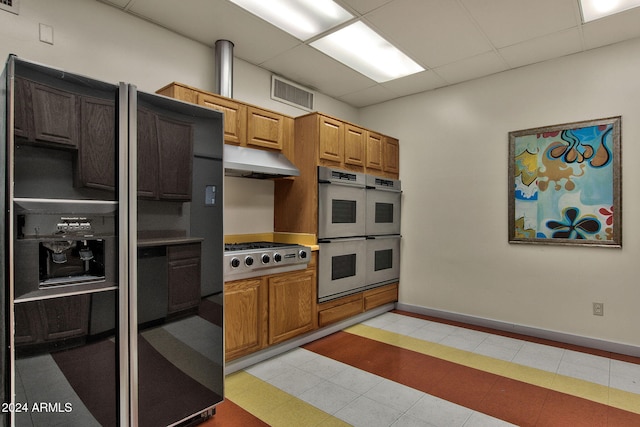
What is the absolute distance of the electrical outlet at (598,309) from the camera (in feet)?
11.1

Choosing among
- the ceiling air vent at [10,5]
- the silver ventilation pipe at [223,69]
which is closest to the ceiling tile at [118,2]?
the ceiling air vent at [10,5]

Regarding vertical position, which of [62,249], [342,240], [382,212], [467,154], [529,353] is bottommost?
[529,353]

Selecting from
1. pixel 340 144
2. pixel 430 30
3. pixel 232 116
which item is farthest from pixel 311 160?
pixel 430 30

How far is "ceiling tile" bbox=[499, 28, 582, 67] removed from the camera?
3.20 metres

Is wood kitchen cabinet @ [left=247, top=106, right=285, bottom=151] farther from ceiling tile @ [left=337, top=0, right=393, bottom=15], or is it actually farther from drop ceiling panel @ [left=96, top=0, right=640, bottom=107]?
ceiling tile @ [left=337, top=0, right=393, bottom=15]

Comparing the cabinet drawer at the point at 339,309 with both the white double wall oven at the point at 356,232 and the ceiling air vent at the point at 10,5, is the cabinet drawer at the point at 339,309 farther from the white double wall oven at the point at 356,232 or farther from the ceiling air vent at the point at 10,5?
the ceiling air vent at the point at 10,5

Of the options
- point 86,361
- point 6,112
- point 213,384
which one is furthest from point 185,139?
point 213,384

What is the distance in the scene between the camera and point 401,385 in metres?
2.66

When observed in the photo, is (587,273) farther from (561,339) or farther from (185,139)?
(185,139)

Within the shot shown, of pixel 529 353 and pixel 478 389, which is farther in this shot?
pixel 529 353

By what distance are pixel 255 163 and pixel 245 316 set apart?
1376 mm

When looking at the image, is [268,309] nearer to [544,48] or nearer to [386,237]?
[386,237]

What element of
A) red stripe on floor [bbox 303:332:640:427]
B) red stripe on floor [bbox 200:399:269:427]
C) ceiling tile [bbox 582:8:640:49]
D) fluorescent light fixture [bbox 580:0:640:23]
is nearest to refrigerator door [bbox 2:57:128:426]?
red stripe on floor [bbox 200:399:269:427]

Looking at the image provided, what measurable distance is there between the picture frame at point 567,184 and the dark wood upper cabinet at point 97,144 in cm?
393
